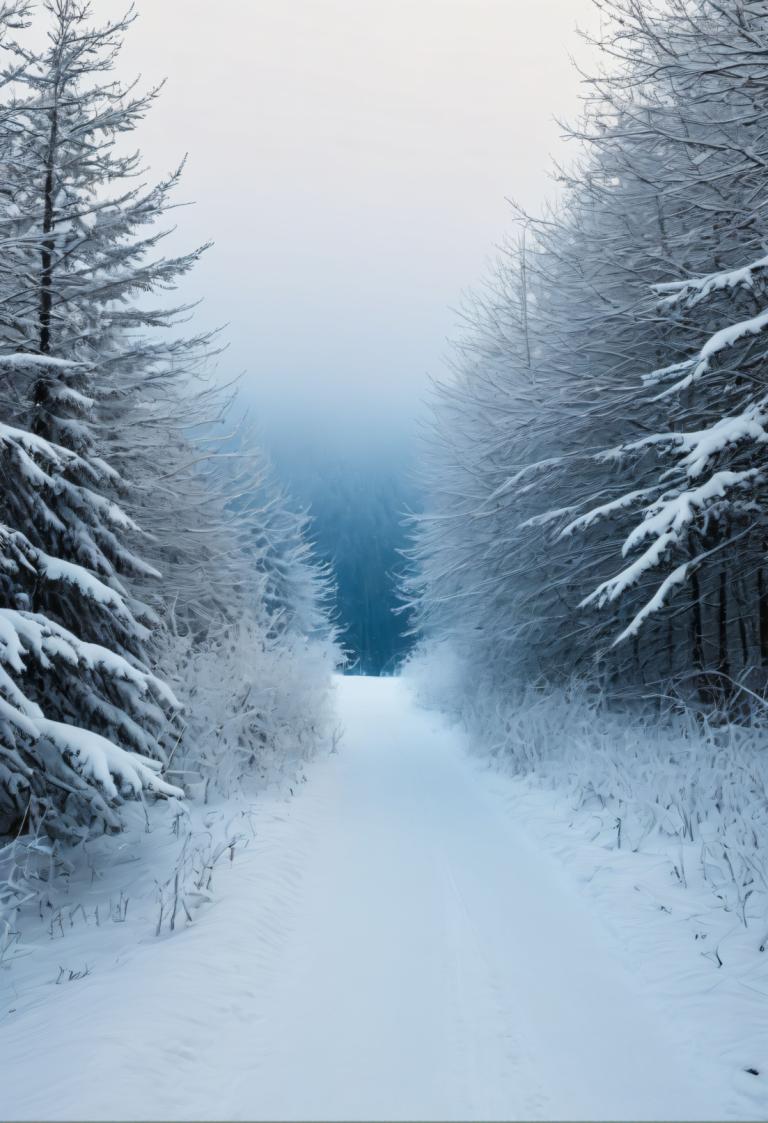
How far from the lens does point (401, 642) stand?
35.6 metres

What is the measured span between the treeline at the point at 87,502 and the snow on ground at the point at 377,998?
1165 millimetres

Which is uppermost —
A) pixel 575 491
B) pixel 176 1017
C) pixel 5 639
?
pixel 575 491

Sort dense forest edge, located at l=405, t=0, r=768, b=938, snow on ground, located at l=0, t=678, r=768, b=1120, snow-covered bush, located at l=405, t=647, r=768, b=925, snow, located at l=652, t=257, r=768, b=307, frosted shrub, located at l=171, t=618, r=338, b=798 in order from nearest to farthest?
snow on ground, located at l=0, t=678, r=768, b=1120, snow-covered bush, located at l=405, t=647, r=768, b=925, snow, located at l=652, t=257, r=768, b=307, dense forest edge, located at l=405, t=0, r=768, b=938, frosted shrub, located at l=171, t=618, r=338, b=798

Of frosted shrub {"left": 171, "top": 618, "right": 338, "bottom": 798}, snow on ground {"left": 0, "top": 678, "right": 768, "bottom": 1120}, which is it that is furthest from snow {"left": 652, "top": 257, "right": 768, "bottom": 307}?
frosted shrub {"left": 171, "top": 618, "right": 338, "bottom": 798}

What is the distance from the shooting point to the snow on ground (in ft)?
8.49

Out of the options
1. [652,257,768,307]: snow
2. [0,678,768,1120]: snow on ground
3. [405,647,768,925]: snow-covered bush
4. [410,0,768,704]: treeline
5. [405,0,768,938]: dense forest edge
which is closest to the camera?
[0,678,768,1120]: snow on ground

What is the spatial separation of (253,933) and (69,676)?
3202mm

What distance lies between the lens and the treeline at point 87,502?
210 inches

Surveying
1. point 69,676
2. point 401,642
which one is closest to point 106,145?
point 69,676

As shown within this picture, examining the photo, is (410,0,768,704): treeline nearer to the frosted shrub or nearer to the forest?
the forest

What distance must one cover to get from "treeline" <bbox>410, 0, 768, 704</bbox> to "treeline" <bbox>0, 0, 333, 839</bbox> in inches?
177

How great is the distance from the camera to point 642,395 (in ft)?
29.1

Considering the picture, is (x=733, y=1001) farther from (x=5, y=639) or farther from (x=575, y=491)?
(x=575, y=491)

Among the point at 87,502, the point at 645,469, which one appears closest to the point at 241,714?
the point at 87,502
